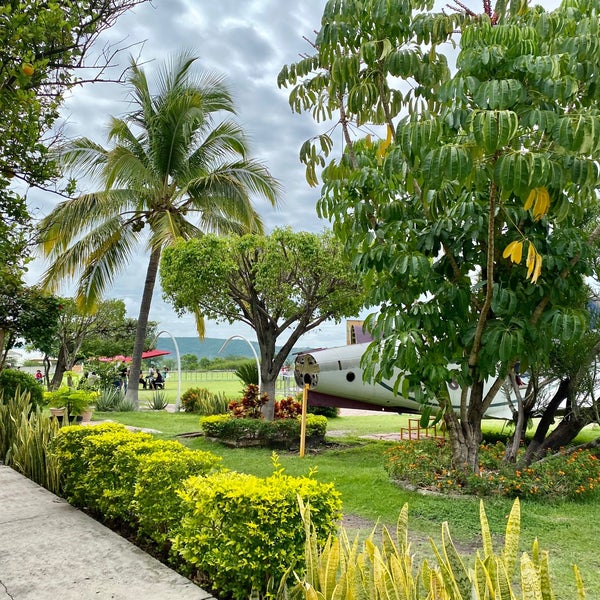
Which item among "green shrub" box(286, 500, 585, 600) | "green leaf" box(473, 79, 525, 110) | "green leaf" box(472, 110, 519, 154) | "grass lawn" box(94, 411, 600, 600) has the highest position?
"green leaf" box(473, 79, 525, 110)

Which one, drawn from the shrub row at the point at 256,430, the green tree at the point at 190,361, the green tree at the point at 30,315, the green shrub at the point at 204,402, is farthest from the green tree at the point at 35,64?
the green tree at the point at 190,361

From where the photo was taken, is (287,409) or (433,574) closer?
(433,574)

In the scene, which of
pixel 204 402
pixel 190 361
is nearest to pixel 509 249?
pixel 204 402

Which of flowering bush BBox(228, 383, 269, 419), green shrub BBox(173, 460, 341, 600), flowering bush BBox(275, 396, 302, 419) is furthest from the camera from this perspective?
flowering bush BBox(275, 396, 302, 419)

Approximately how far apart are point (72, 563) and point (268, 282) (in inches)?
292

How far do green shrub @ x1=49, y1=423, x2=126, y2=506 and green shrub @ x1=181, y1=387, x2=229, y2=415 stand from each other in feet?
37.0

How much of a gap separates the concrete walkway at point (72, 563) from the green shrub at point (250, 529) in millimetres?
188

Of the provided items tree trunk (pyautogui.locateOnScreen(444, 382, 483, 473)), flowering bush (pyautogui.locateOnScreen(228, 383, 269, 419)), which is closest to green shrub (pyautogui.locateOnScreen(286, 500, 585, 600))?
tree trunk (pyautogui.locateOnScreen(444, 382, 483, 473))

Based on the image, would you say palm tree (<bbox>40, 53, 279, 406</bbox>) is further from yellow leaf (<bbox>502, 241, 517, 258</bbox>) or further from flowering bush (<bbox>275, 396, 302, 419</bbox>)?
yellow leaf (<bbox>502, 241, 517, 258</bbox>)

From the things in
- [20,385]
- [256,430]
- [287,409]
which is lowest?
[256,430]

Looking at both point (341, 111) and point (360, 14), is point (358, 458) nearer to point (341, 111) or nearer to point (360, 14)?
point (341, 111)

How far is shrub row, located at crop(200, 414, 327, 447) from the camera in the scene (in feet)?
34.4

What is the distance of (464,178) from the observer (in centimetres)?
415

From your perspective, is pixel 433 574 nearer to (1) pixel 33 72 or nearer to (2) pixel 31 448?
(1) pixel 33 72
